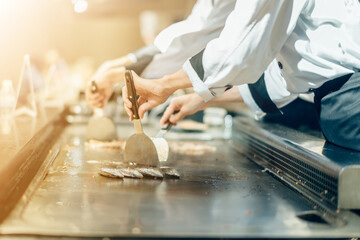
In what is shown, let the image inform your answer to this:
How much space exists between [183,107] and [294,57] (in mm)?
621

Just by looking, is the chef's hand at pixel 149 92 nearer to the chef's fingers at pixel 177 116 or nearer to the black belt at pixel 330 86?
the chef's fingers at pixel 177 116

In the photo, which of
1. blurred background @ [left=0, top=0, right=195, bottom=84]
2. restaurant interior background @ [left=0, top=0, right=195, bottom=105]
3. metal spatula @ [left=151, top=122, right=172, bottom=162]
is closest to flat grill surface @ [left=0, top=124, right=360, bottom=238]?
metal spatula @ [left=151, top=122, right=172, bottom=162]

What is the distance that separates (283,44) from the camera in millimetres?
1528

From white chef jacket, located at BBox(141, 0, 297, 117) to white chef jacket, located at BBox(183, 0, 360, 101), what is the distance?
16.4 inches

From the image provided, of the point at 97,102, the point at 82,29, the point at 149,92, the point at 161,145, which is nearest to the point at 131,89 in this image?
the point at 149,92

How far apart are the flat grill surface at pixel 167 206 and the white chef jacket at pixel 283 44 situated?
1.14 ft

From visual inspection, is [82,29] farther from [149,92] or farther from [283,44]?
[283,44]

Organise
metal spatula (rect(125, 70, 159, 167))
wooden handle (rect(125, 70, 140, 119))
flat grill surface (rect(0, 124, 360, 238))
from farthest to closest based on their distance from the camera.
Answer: metal spatula (rect(125, 70, 159, 167))
wooden handle (rect(125, 70, 140, 119))
flat grill surface (rect(0, 124, 360, 238))

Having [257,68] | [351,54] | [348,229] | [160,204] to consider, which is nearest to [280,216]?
[348,229]

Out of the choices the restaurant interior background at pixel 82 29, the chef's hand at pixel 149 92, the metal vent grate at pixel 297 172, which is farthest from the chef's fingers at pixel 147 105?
the restaurant interior background at pixel 82 29

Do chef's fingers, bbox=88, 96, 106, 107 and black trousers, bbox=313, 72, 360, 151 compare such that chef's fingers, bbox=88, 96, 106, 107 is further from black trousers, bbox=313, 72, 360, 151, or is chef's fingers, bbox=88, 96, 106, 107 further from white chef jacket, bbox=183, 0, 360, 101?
black trousers, bbox=313, 72, 360, 151

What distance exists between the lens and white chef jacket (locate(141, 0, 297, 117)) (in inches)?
79.8

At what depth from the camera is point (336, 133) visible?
1.56 metres

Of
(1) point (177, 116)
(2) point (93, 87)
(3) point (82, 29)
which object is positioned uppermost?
(3) point (82, 29)
